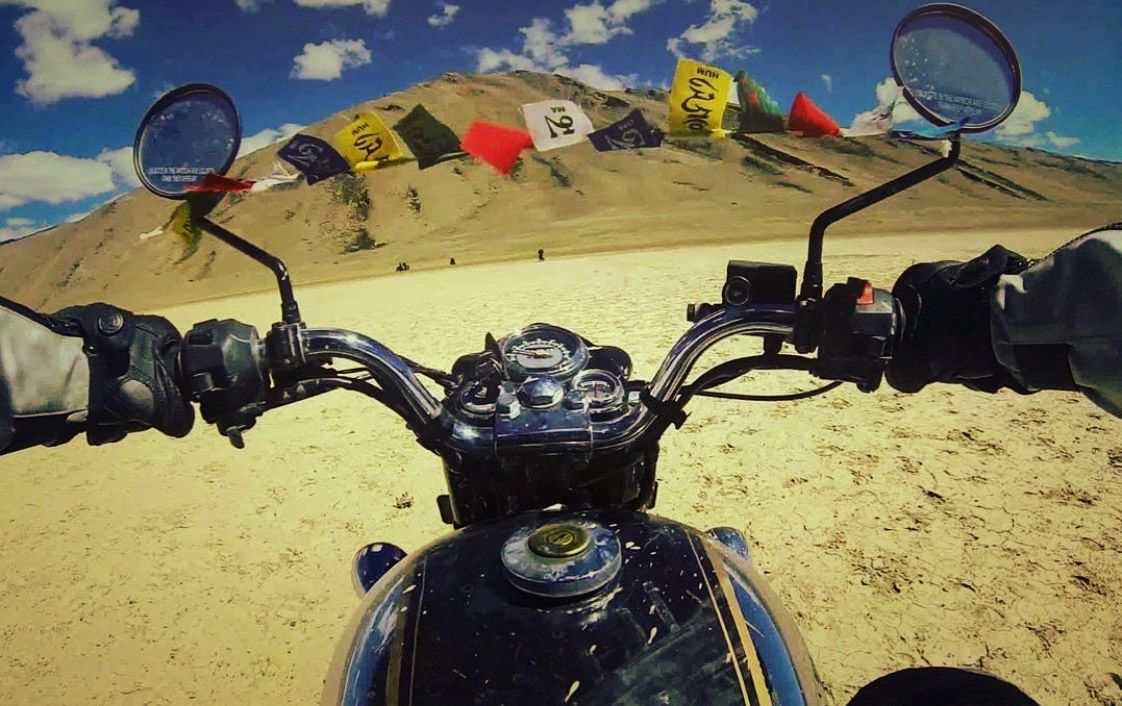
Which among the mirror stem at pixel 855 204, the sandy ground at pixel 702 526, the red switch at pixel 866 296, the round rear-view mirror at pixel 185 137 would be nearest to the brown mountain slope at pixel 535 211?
the sandy ground at pixel 702 526

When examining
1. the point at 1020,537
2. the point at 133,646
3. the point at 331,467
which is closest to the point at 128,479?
the point at 331,467

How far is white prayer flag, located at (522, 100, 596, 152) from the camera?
171cm

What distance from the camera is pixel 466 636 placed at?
3.58ft

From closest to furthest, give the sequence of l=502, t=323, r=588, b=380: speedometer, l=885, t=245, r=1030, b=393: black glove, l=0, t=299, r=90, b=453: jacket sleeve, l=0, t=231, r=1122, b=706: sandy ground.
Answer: l=0, t=299, r=90, b=453: jacket sleeve < l=885, t=245, r=1030, b=393: black glove < l=502, t=323, r=588, b=380: speedometer < l=0, t=231, r=1122, b=706: sandy ground

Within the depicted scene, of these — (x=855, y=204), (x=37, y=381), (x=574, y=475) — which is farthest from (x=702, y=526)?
(x=37, y=381)

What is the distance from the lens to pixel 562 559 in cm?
113

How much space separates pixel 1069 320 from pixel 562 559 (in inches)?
37.1

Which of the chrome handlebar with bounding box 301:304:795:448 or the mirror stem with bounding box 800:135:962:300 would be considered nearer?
the mirror stem with bounding box 800:135:962:300

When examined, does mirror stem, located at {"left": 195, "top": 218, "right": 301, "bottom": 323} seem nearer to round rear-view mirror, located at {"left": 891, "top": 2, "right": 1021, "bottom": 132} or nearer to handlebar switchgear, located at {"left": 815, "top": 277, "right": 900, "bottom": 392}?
handlebar switchgear, located at {"left": 815, "top": 277, "right": 900, "bottom": 392}

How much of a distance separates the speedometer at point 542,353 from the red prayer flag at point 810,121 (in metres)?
0.75

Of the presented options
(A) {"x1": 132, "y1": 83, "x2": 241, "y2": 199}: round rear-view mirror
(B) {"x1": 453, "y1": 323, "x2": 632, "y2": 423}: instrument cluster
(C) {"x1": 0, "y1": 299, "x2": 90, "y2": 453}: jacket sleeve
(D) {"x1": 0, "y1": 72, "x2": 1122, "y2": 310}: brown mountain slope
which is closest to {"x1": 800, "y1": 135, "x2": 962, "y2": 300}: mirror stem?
(B) {"x1": 453, "y1": 323, "x2": 632, "y2": 423}: instrument cluster

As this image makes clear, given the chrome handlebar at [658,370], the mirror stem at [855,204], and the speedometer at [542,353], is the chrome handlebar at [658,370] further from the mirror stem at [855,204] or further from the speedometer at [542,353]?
the speedometer at [542,353]

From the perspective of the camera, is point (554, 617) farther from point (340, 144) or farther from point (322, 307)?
point (322, 307)

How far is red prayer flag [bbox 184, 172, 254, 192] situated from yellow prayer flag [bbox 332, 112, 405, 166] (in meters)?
0.27
